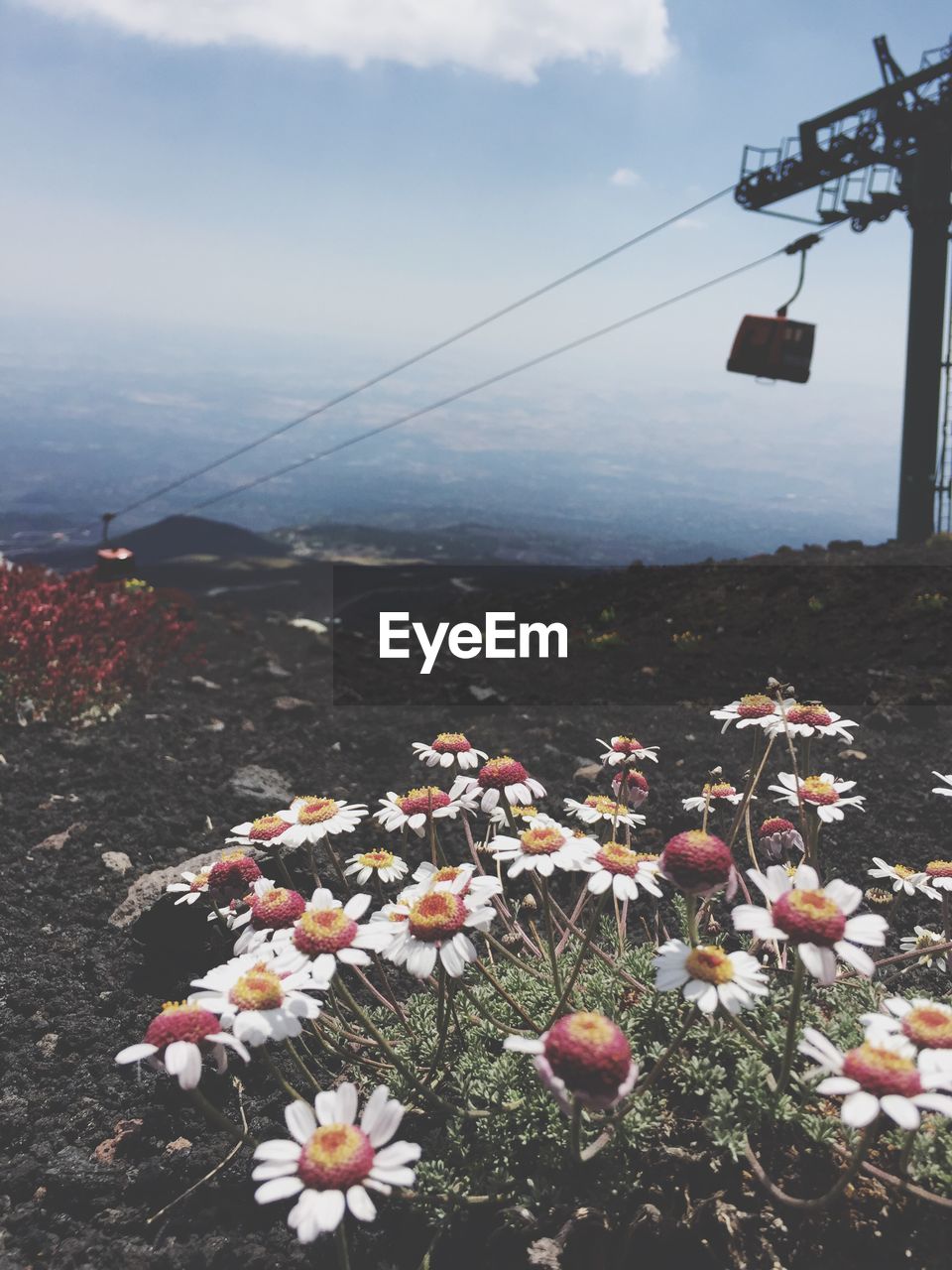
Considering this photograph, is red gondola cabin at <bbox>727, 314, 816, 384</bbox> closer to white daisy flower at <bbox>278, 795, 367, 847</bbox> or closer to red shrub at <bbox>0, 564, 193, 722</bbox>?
red shrub at <bbox>0, 564, 193, 722</bbox>

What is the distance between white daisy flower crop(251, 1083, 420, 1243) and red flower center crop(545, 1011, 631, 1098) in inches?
11.3

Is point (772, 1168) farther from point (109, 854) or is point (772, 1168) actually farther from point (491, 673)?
point (491, 673)

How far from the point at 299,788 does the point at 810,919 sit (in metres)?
4.32

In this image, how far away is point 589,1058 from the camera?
145cm

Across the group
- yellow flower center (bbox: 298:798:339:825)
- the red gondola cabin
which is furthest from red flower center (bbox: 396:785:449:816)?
the red gondola cabin

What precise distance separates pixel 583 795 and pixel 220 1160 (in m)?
2.94

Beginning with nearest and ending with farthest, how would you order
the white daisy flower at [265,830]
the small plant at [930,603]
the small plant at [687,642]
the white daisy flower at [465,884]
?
the white daisy flower at [465,884] → the white daisy flower at [265,830] → the small plant at [930,603] → the small plant at [687,642]

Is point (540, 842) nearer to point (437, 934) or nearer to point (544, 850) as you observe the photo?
point (544, 850)

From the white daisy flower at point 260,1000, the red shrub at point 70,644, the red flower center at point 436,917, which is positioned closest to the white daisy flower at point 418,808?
the red flower center at point 436,917

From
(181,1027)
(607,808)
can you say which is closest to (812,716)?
(607,808)

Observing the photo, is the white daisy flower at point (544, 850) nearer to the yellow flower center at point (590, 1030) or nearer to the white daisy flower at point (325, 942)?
the white daisy flower at point (325, 942)

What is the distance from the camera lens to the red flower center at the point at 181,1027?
1730mm

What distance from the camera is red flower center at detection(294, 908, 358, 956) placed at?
6.30 ft

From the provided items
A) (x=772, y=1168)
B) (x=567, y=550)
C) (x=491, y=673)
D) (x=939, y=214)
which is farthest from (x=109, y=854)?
(x=567, y=550)
